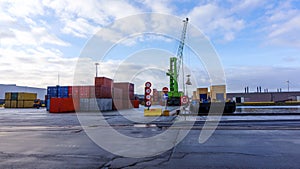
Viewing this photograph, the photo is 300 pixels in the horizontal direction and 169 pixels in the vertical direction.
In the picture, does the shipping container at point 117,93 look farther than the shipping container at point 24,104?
No

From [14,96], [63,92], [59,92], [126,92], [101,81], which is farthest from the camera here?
[14,96]

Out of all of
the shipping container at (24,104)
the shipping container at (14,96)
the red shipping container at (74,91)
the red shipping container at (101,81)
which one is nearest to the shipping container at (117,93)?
the red shipping container at (101,81)

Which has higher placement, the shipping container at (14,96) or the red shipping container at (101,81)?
the red shipping container at (101,81)

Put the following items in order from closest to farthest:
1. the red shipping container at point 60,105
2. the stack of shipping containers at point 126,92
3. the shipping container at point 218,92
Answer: the red shipping container at point 60,105 < the shipping container at point 218,92 < the stack of shipping containers at point 126,92

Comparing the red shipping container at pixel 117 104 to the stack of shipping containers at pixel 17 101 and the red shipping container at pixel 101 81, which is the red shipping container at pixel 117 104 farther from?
the stack of shipping containers at pixel 17 101

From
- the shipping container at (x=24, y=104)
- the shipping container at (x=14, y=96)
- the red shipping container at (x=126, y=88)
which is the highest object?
the red shipping container at (x=126, y=88)

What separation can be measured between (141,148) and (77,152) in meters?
2.05

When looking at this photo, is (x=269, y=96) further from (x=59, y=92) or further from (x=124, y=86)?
(x=59, y=92)

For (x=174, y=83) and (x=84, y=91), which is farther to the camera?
(x=174, y=83)

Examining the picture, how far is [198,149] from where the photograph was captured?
25.6 ft

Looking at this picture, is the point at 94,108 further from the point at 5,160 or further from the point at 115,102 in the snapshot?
the point at 5,160

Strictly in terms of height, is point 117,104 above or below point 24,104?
above

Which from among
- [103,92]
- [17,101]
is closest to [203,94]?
[103,92]

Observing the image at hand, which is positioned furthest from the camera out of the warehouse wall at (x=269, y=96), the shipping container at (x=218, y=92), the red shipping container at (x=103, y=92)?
the warehouse wall at (x=269, y=96)
